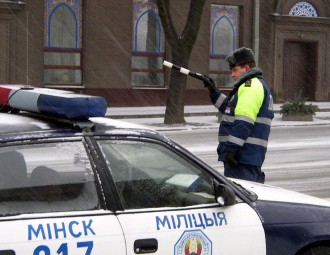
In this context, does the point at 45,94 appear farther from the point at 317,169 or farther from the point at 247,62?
the point at 317,169

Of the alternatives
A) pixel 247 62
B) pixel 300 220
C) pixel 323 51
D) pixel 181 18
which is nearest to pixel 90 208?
pixel 300 220

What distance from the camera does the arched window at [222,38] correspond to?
3094 cm

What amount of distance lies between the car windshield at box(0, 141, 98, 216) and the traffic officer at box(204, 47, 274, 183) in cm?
261

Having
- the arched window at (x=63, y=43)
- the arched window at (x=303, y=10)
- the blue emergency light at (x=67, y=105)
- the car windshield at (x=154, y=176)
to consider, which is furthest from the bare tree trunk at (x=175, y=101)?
the blue emergency light at (x=67, y=105)

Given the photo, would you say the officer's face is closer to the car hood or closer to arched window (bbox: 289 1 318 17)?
the car hood

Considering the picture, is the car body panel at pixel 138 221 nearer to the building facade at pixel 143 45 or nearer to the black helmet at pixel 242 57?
the black helmet at pixel 242 57

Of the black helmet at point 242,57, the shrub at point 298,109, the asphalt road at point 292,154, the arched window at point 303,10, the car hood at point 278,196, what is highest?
the arched window at point 303,10

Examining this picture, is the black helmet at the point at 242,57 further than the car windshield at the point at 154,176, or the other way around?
the black helmet at the point at 242,57

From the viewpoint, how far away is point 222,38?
31.3m

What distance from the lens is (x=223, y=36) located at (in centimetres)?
3130

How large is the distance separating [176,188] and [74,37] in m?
23.0

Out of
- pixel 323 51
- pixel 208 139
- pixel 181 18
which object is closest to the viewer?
pixel 208 139

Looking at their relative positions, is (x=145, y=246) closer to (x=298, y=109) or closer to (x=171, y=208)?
(x=171, y=208)

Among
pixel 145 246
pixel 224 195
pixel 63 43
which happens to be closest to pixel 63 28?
pixel 63 43
